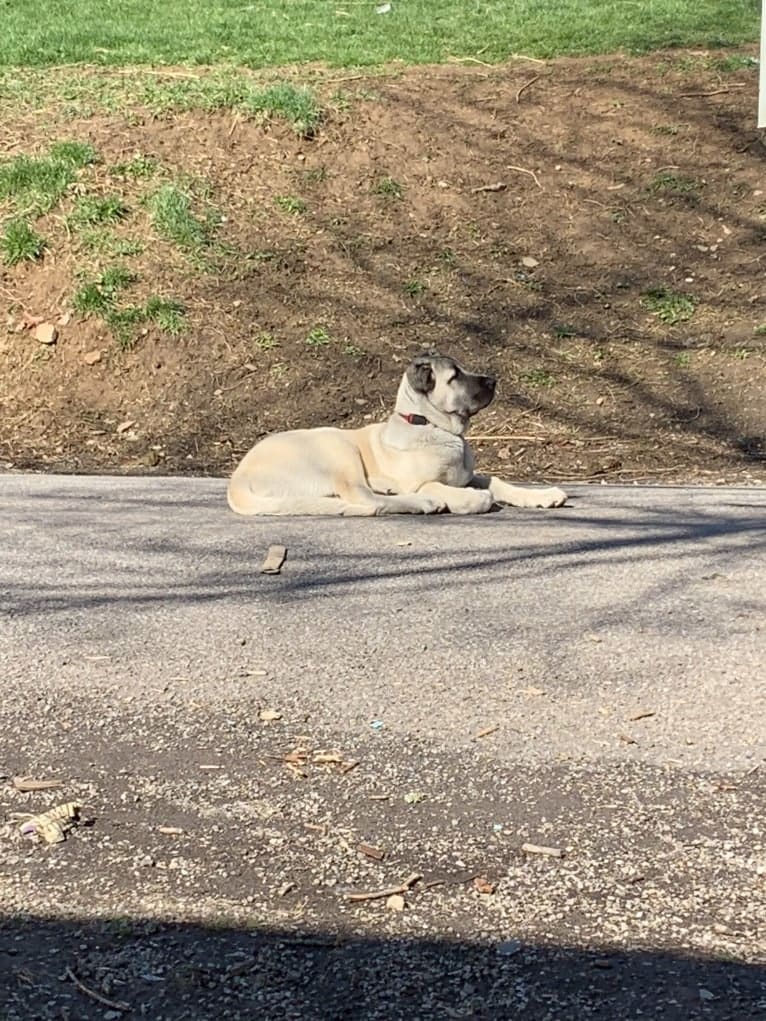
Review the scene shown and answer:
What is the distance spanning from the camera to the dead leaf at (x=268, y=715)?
13.9 ft

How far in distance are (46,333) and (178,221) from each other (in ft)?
6.43

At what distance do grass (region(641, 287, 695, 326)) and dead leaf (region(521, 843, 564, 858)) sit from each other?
9.88 metres

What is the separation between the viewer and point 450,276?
A: 1343 centimetres

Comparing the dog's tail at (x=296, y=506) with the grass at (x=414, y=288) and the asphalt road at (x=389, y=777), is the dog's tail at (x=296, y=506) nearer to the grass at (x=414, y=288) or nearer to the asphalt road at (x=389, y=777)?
the asphalt road at (x=389, y=777)

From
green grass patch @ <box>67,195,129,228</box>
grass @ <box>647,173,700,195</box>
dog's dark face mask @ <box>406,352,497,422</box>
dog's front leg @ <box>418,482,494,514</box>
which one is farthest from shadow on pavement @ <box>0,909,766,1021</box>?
grass @ <box>647,173,700,195</box>

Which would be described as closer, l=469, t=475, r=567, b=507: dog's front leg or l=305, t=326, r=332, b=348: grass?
l=469, t=475, r=567, b=507: dog's front leg

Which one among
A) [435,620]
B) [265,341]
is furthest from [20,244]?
[435,620]

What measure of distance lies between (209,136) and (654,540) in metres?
9.71

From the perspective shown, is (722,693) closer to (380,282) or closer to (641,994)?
(641,994)

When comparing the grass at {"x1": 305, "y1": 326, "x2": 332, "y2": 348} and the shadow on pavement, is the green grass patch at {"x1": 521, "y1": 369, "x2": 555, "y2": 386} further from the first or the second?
the shadow on pavement

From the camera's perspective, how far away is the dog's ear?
7219 millimetres

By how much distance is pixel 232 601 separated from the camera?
5555mm

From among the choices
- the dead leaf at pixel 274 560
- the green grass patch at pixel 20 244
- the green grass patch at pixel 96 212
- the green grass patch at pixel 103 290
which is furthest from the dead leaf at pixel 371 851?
the green grass patch at pixel 96 212

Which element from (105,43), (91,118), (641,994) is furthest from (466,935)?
(105,43)
